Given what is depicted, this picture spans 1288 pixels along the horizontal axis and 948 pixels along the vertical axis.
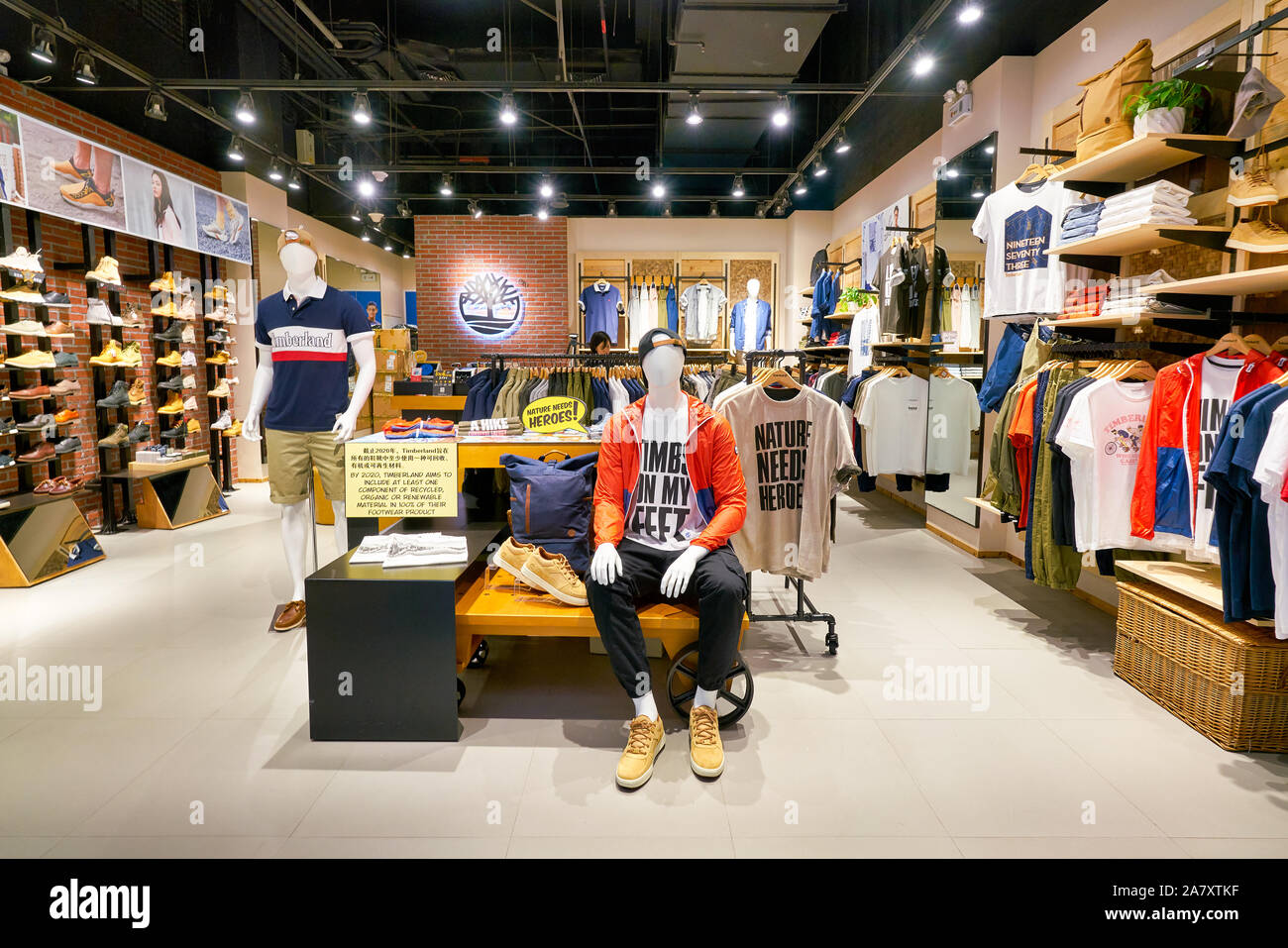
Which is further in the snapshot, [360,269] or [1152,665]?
[360,269]

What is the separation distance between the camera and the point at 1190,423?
2.97m

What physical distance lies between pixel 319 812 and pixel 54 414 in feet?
16.6

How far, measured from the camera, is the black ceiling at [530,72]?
5730 mm

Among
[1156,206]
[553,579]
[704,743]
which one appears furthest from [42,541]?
[1156,206]

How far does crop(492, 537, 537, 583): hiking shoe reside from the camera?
292cm

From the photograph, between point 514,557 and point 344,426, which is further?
point 344,426

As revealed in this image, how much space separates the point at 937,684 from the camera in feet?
10.8

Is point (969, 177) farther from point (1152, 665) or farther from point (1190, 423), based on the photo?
point (1152, 665)

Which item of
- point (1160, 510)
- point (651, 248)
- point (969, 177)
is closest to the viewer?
point (1160, 510)

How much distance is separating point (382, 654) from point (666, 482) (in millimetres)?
1197

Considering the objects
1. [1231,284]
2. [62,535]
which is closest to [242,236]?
[62,535]

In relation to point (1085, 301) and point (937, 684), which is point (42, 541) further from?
point (1085, 301)
